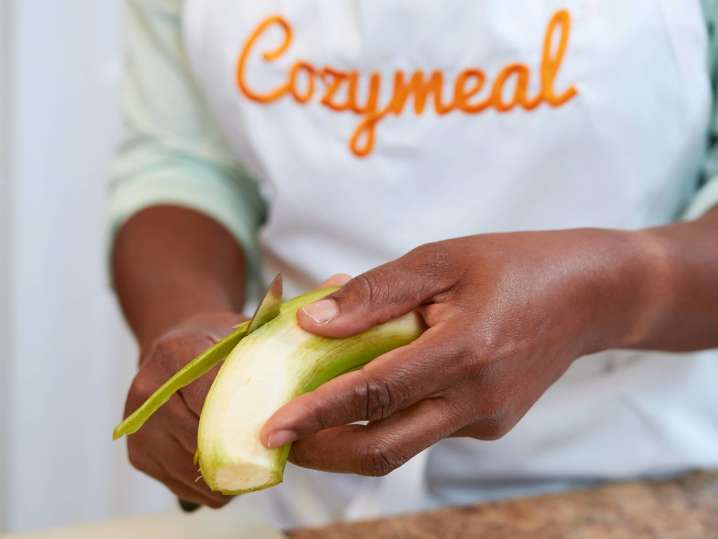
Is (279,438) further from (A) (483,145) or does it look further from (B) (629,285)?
(A) (483,145)

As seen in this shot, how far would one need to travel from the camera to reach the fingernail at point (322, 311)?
19.9 inches

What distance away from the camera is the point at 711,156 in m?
0.81

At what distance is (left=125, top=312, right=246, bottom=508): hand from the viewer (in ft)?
2.04

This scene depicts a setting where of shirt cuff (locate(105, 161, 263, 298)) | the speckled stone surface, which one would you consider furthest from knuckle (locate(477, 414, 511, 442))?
shirt cuff (locate(105, 161, 263, 298))

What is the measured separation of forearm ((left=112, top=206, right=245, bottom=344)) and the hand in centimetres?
13

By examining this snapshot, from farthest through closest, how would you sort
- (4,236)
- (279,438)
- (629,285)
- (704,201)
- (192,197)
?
(4,236)
(192,197)
(704,201)
(629,285)
(279,438)

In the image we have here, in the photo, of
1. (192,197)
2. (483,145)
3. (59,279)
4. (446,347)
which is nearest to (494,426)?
(446,347)

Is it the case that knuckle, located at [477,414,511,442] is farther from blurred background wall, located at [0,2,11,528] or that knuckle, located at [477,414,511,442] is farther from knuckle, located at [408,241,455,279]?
blurred background wall, located at [0,2,11,528]

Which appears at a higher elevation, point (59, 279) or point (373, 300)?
point (373, 300)

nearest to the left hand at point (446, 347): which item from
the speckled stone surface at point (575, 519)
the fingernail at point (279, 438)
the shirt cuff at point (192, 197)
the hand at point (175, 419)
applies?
the fingernail at point (279, 438)

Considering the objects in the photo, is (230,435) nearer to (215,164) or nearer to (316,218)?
(316,218)

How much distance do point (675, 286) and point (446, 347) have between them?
0.22m

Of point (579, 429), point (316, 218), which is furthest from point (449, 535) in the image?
point (316, 218)

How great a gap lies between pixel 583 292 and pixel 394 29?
11.3 inches
